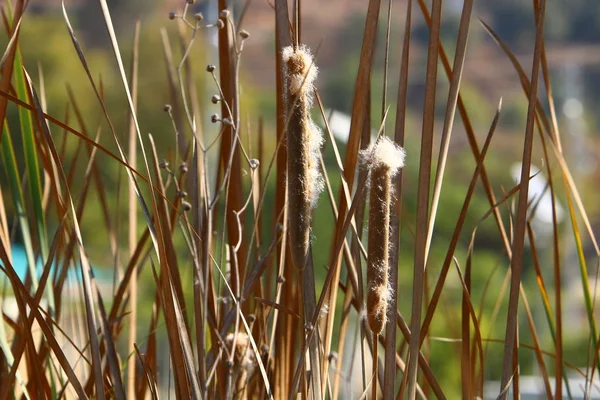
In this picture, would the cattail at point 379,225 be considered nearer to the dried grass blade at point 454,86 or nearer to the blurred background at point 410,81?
the dried grass blade at point 454,86

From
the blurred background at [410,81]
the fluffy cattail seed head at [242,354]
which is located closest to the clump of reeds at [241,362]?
the fluffy cattail seed head at [242,354]

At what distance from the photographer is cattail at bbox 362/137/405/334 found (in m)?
0.33

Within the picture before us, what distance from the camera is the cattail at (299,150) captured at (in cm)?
34

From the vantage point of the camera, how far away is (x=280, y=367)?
43 centimetres

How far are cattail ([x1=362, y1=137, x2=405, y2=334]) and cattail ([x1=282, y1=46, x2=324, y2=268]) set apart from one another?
0.03 meters

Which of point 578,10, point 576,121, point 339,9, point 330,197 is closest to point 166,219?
point 330,197

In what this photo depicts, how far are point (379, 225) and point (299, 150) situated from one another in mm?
45

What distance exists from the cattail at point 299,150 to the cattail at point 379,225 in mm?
27

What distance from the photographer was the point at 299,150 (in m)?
0.34

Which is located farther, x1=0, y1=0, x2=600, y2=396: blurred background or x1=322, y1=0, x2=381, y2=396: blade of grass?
x1=0, y1=0, x2=600, y2=396: blurred background

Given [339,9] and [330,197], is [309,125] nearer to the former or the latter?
[330,197]

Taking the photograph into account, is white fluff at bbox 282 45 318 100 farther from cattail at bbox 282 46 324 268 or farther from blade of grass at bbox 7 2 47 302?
blade of grass at bbox 7 2 47 302

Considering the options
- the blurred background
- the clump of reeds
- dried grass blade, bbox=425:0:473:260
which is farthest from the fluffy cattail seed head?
the blurred background

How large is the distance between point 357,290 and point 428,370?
5 centimetres
